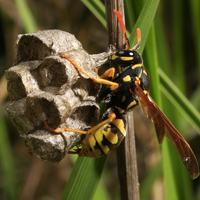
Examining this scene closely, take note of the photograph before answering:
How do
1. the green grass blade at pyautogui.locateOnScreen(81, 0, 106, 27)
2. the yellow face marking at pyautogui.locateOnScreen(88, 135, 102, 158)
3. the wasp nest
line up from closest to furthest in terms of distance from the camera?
the wasp nest → the yellow face marking at pyautogui.locateOnScreen(88, 135, 102, 158) → the green grass blade at pyautogui.locateOnScreen(81, 0, 106, 27)

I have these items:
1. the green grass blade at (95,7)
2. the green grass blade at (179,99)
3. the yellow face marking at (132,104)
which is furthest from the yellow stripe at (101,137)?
the green grass blade at (95,7)

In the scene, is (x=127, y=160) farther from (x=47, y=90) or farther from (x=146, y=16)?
(x=146, y=16)

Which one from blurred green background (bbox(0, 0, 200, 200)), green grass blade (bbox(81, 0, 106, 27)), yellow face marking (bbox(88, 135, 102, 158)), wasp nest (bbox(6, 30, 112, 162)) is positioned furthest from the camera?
blurred green background (bbox(0, 0, 200, 200))

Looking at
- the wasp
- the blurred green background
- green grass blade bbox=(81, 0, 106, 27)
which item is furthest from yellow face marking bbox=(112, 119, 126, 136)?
the blurred green background

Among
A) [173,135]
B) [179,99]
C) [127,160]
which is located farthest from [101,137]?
[179,99]

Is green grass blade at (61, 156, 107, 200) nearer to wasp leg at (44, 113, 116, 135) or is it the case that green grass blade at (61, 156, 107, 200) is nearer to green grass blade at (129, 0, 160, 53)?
wasp leg at (44, 113, 116, 135)

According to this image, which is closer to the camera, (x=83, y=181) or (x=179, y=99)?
(x=83, y=181)
